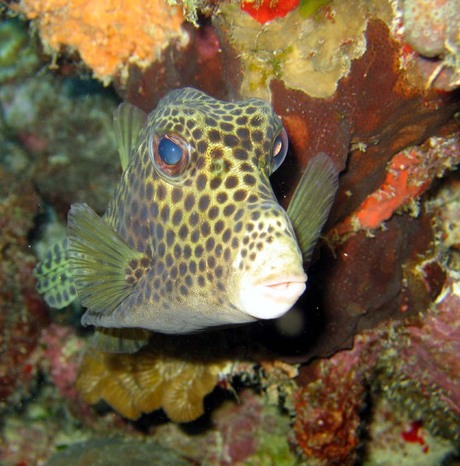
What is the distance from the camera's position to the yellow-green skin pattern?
7.26 feet

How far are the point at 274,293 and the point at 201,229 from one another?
61 centimetres

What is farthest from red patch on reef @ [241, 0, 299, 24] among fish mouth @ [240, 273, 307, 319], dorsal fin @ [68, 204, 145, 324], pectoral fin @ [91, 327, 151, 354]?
pectoral fin @ [91, 327, 151, 354]

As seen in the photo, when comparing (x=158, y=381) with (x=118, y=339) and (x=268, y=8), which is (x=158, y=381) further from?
(x=268, y=8)

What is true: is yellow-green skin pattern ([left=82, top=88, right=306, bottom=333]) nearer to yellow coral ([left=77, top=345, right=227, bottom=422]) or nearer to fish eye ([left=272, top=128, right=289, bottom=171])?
fish eye ([left=272, top=128, right=289, bottom=171])

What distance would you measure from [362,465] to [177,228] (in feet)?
17.1

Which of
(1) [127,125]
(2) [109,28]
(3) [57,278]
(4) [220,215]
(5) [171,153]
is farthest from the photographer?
(3) [57,278]

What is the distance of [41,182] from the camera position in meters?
6.26

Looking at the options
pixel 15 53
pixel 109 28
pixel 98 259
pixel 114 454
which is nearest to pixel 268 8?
pixel 109 28

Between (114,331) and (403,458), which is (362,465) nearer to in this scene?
(403,458)

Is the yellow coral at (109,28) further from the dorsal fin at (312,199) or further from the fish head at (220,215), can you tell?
the dorsal fin at (312,199)

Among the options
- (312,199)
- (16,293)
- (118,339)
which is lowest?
(16,293)

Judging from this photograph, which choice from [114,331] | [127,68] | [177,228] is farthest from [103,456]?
[127,68]

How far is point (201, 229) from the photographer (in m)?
2.47

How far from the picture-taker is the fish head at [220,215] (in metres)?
2.11
